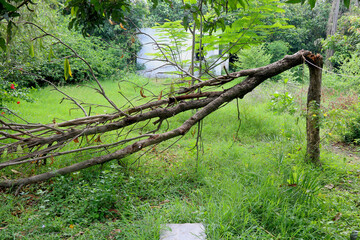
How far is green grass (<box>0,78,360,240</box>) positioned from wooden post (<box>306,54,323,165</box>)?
0.18 m

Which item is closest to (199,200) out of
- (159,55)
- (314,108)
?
(314,108)

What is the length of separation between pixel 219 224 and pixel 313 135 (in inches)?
93.2

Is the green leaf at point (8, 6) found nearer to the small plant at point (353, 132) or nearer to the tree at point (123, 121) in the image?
the tree at point (123, 121)

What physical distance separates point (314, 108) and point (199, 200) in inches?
85.1

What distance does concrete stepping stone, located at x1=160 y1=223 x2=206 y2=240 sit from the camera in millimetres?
2158

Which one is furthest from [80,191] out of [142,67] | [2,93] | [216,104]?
[142,67]

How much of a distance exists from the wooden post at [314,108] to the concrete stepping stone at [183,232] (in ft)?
7.78

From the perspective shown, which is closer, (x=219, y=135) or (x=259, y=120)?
(x=219, y=135)

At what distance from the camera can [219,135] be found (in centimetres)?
548

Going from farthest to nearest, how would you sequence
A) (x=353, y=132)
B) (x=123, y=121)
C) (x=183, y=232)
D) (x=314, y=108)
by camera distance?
(x=353, y=132) < (x=314, y=108) < (x=123, y=121) < (x=183, y=232)

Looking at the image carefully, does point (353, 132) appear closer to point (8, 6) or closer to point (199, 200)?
point (199, 200)

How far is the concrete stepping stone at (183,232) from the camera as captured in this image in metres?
2.16

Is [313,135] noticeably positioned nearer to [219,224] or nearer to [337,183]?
[337,183]

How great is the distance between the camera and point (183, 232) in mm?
2230
